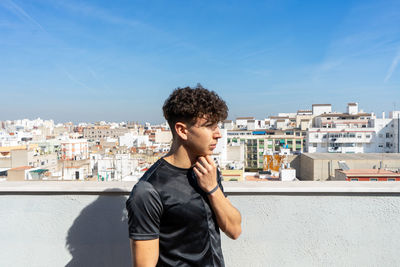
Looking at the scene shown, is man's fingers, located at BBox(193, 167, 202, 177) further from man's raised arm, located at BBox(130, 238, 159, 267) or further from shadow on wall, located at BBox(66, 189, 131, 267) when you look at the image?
shadow on wall, located at BBox(66, 189, 131, 267)

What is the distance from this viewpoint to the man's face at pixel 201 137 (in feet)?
4.07

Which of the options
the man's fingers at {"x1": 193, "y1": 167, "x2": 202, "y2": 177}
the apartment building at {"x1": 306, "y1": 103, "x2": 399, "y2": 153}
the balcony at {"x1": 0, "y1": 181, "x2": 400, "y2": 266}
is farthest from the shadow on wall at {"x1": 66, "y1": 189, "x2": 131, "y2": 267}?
the apartment building at {"x1": 306, "y1": 103, "x2": 399, "y2": 153}

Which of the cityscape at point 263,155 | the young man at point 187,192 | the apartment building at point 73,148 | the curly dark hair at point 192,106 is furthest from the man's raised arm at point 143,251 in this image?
the apartment building at point 73,148

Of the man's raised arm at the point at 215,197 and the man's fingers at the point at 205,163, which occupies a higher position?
the man's fingers at the point at 205,163

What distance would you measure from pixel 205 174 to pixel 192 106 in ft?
0.94

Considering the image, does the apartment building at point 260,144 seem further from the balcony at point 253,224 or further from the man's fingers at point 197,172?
the man's fingers at point 197,172

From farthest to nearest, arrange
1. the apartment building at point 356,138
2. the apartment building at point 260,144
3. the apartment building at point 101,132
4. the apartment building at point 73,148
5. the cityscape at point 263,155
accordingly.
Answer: the apartment building at point 101,132 < the apartment building at point 73,148 < the apartment building at point 260,144 < the apartment building at point 356,138 < the cityscape at point 263,155

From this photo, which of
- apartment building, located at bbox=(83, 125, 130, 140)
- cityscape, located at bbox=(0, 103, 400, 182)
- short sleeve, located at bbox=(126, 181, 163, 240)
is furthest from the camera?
apartment building, located at bbox=(83, 125, 130, 140)

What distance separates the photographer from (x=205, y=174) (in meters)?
1.22

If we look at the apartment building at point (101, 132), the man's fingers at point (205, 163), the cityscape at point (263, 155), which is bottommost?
the cityscape at point (263, 155)

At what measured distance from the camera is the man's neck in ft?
4.14

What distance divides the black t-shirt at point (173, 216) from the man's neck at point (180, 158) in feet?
0.06

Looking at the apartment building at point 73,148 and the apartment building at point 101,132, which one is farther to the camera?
the apartment building at point 101,132

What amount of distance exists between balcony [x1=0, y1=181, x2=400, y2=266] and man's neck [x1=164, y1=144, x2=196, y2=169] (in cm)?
67
